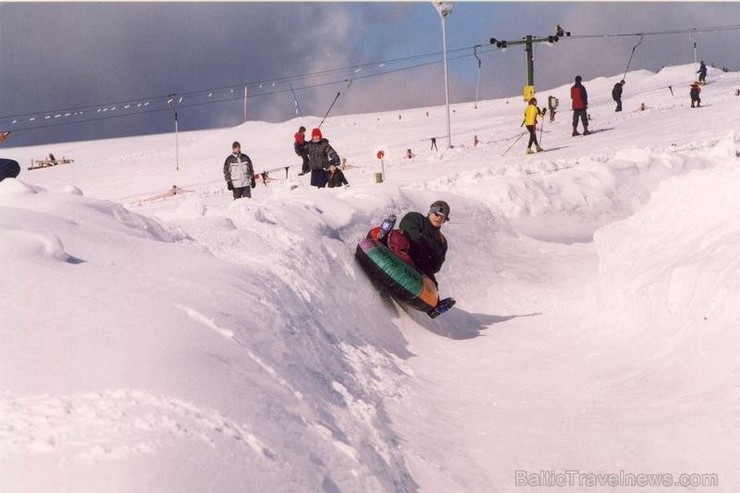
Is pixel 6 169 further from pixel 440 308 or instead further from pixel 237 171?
pixel 237 171

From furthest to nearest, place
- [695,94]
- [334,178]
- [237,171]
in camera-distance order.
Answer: [695,94], [334,178], [237,171]

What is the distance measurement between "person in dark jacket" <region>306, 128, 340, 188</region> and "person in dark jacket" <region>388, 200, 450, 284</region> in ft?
18.9

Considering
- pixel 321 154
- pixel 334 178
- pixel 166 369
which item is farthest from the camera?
pixel 334 178

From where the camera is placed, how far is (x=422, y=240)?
31.7 feet

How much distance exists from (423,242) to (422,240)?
3 cm

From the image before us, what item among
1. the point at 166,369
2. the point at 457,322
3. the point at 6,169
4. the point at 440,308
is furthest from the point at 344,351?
the point at 6,169

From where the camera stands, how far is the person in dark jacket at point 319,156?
15.3m

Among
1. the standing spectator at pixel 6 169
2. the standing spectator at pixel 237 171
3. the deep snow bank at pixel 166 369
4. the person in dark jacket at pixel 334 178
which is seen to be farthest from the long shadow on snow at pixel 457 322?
the standing spectator at pixel 237 171

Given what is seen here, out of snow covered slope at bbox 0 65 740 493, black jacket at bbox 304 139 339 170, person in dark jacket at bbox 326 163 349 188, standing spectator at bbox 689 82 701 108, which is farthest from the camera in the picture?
standing spectator at bbox 689 82 701 108

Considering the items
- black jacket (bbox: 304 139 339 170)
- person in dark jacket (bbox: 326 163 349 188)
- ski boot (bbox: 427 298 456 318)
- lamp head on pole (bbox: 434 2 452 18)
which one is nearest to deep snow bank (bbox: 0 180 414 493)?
ski boot (bbox: 427 298 456 318)

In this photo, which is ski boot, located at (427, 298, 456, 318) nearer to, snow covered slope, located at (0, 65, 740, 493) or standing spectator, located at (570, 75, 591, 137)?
snow covered slope, located at (0, 65, 740, 493)

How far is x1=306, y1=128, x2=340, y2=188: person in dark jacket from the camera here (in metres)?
15.3

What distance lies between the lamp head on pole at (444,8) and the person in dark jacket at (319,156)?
17376 millimetres

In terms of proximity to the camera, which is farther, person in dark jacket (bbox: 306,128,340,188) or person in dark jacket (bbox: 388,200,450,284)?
person in dark jacket (bbox: 306,128,340,188)
